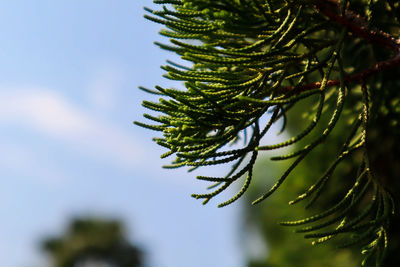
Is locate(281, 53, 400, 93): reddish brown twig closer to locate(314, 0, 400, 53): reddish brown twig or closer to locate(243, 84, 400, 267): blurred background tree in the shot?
locate(314, 0, 400, 53): reddish brown twig

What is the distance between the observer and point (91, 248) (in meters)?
29.1

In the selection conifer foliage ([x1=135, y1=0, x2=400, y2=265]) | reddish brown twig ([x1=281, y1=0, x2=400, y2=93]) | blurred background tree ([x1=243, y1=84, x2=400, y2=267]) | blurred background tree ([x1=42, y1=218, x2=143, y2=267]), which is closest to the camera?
conifer foliage ([x1=135, y1=0, x2=400, y2=265])

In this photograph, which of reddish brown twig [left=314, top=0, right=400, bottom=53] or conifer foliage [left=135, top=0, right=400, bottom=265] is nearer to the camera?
conifer foliage [left=135, top=0, right=400, bottom=265]

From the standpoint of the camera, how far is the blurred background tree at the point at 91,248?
2871cm

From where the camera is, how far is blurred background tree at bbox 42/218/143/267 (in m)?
28.7

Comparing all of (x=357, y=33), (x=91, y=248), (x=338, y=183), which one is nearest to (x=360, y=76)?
(x=357, y=33)

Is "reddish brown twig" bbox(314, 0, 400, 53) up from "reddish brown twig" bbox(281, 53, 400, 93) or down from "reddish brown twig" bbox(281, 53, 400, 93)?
up

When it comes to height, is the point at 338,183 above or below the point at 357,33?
below

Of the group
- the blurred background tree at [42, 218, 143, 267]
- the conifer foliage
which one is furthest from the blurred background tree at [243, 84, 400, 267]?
the blurred background tree at [42, 218, 143, 267]

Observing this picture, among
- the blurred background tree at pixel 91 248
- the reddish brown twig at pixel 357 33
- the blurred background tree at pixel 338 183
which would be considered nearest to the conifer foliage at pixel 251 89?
the reddish brown twig at pixel 357 33

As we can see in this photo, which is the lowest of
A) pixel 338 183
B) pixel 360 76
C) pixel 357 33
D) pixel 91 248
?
pixel 91 248

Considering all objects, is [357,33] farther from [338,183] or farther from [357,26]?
[338,183]

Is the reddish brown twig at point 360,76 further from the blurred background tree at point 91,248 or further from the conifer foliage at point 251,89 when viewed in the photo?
the blurred background tree at point 91,248

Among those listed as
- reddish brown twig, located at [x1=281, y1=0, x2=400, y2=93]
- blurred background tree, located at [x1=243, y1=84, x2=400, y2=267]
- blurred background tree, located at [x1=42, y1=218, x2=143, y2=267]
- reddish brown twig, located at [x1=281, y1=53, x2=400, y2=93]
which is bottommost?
blurred background tree, located at [x1=42, y1=218, x2=143, y2=267]
